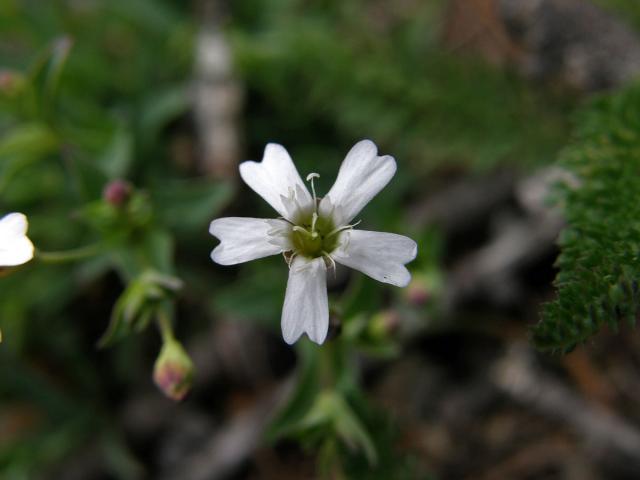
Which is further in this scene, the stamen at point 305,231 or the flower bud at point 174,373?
the flower bud at point 174,373

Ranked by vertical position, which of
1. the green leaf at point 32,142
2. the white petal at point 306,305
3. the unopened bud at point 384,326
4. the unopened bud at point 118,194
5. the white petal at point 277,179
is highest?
the green leaf at point 32,142

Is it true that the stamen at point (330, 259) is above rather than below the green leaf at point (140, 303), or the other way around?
below

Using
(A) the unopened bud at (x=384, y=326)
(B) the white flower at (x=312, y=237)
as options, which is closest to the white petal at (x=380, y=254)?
(B) the white flower at (x=312, y=237)

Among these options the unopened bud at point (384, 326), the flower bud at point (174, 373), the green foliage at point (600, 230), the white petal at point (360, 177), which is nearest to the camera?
the green foliage at point (600, 230)

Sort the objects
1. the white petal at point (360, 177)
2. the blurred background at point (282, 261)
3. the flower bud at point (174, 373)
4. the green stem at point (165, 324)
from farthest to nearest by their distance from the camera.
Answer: the blurred background at point (282, 261)
the green stem at point (165, 324)
the flower bud at point (174, 373)
the white petal at point (360, 177)

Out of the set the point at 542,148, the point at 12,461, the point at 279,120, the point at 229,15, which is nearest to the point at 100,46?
the point at 229,15

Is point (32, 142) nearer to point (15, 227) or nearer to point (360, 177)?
point (15, 227)

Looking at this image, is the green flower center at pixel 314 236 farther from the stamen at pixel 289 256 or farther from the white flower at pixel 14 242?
the white flower at pixel 14 242

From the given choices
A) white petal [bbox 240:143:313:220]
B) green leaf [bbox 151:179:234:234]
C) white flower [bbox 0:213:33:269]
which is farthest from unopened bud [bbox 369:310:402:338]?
white flower [bbox 0:213:33:269]
